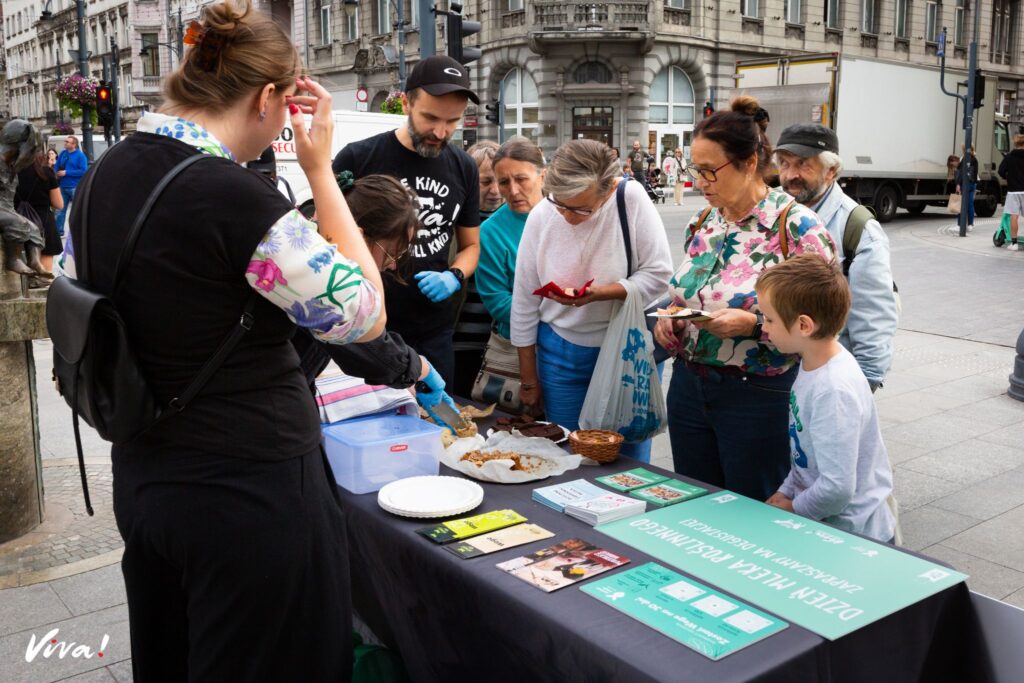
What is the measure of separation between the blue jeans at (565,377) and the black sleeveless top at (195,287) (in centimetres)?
176

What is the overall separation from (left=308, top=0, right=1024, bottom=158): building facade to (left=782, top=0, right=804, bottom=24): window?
0.04 metres

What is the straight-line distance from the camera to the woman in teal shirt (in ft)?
11.9

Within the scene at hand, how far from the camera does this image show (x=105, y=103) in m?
20.3

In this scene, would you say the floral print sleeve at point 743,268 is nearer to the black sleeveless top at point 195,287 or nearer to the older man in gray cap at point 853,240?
the older man in gray cap at point 853,240

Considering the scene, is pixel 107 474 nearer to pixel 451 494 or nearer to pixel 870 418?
pixel 451 494

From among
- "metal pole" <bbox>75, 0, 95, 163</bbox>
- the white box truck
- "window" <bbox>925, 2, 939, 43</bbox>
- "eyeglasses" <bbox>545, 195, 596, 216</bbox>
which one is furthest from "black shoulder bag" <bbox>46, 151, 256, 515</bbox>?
"window" <bbox>925, 2, 939, 43</bbox>

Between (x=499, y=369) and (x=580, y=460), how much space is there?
40.2 inches

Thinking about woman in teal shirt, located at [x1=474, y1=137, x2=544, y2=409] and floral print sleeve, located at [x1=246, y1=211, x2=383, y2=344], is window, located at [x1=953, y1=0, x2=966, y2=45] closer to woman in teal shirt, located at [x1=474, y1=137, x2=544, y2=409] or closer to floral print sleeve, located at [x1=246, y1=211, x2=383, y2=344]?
woman in teal shirt, located at [x1=474, y1=137, x2=544, y2=409]

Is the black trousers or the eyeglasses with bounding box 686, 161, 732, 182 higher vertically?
the eyeglasses with bounding box 686, 161, 732, 182

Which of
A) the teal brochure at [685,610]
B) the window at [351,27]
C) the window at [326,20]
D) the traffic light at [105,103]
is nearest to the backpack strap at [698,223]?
the teal brochure at [685,610]

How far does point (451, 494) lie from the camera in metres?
2.35

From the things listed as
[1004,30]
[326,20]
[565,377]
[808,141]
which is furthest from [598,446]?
[1004,30]

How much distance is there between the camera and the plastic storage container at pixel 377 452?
8.10 ft

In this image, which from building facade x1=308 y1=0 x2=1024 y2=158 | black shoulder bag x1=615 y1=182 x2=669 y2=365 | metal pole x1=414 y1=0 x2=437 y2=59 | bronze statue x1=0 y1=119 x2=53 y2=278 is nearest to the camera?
black shoulder bag x1=615 y1=182 x2=669 y2=365
